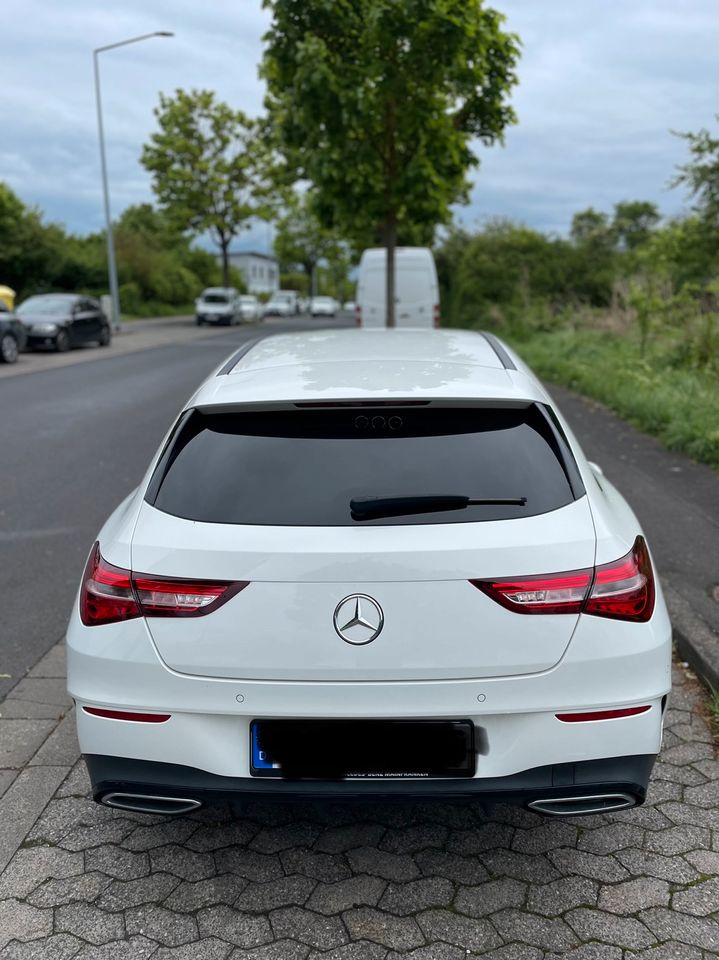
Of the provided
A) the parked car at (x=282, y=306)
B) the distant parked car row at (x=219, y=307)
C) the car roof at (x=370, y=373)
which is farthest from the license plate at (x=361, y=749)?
the parked car at (x=282, y=306)

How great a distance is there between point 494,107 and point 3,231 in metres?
28.5

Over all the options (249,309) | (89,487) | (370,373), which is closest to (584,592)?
(370,373)

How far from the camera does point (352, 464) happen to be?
254cm

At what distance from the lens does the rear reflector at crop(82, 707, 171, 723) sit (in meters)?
2.41

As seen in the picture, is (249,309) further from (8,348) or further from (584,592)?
(584,592)

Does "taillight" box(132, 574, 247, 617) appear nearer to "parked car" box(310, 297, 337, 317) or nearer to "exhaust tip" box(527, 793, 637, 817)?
"exhaust tip" box(527, 793, 637, 817)

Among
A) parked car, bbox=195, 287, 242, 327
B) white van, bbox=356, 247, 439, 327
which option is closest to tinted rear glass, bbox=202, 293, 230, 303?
parked car, bbox=195, 287, 242, 327

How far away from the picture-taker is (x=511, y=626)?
2.32 metres

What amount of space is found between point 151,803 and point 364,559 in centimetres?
95

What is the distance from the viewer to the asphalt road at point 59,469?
5012 millimetres

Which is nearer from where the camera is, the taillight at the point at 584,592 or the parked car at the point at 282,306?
the taillight at the point at 584,592

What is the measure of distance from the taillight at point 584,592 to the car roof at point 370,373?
0.60 m

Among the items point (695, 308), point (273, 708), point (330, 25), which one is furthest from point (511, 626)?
point (330, 25)

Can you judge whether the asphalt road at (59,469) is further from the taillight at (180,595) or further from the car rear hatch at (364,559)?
the car rear hatch at (364,559)
